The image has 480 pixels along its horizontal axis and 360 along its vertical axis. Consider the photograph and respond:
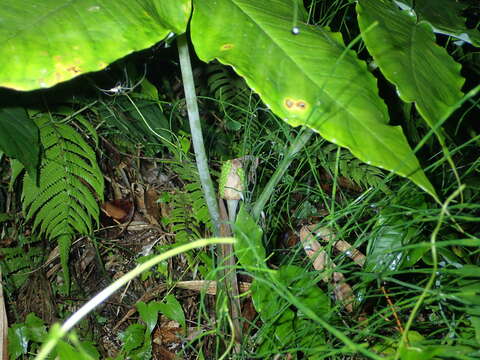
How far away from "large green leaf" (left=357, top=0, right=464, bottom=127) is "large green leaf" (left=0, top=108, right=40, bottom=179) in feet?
2.63

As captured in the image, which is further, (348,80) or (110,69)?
(110,69)

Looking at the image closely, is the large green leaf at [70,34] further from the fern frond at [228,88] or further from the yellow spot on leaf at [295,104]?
the fern frond at [228,88]

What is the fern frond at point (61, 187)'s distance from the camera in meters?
1.21

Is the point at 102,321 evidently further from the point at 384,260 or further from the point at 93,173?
the point at 384,260

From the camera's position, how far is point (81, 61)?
519 millimetres

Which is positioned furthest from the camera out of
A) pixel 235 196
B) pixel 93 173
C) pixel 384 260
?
pixel 93 173

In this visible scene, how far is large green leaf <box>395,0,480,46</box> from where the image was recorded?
0.72 m

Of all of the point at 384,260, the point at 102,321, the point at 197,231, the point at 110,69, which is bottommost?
the point at 102,321

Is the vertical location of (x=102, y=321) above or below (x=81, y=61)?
below

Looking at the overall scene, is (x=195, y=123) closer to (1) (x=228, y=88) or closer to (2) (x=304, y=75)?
(2) (x=304, y=75)

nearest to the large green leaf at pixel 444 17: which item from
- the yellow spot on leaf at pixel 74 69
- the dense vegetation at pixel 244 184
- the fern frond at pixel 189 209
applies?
the dense vegetation at pixel 244 184

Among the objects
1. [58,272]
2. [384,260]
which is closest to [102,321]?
[58,272]

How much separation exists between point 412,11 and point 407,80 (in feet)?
0.76

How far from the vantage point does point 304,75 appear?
58cm
